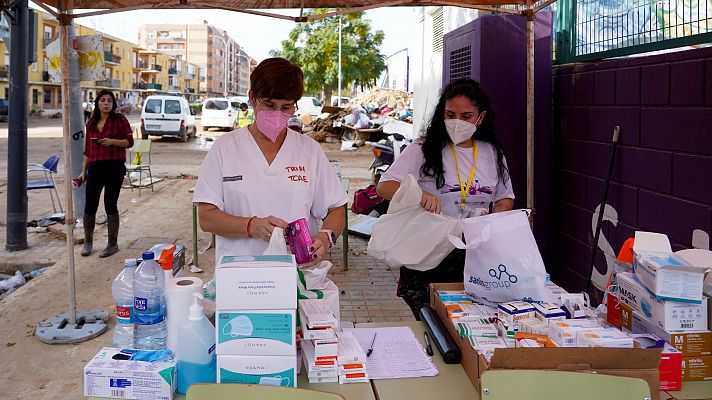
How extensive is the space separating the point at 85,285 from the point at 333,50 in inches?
1193

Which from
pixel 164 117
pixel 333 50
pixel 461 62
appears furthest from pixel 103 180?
pixel 333 50


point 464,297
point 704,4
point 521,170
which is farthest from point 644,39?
point 464,297

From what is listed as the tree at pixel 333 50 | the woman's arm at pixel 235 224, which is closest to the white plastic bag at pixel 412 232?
the woman's arm at pixel 235 224

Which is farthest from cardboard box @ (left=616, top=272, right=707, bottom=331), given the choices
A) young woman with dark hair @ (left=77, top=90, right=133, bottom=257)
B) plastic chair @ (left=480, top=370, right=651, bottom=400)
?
young woman with dark hair @ (left=77, top=90, right=133, bottom=257)

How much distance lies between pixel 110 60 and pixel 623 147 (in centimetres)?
7250

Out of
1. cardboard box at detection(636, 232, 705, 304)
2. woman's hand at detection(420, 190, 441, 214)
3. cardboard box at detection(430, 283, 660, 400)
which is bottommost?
cardboard box at detection(430, 283, 660, 400)

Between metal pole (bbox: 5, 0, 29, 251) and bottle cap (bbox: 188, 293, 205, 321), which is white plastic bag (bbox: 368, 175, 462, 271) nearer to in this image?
bottle cap (bbox: 188, 293, 205, 321)

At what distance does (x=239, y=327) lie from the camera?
5.25ft

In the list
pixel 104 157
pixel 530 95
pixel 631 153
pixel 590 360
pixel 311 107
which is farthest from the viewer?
pixel 311 107

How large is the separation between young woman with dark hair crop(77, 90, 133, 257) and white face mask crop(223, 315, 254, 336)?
531cm

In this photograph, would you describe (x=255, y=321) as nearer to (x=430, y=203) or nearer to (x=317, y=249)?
(x=317, y=249)

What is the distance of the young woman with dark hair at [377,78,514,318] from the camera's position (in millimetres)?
2939

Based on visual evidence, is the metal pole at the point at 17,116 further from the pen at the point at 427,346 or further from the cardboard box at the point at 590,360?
the cardboard box at the point at 590,360

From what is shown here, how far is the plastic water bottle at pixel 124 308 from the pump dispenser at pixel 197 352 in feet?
0.78
